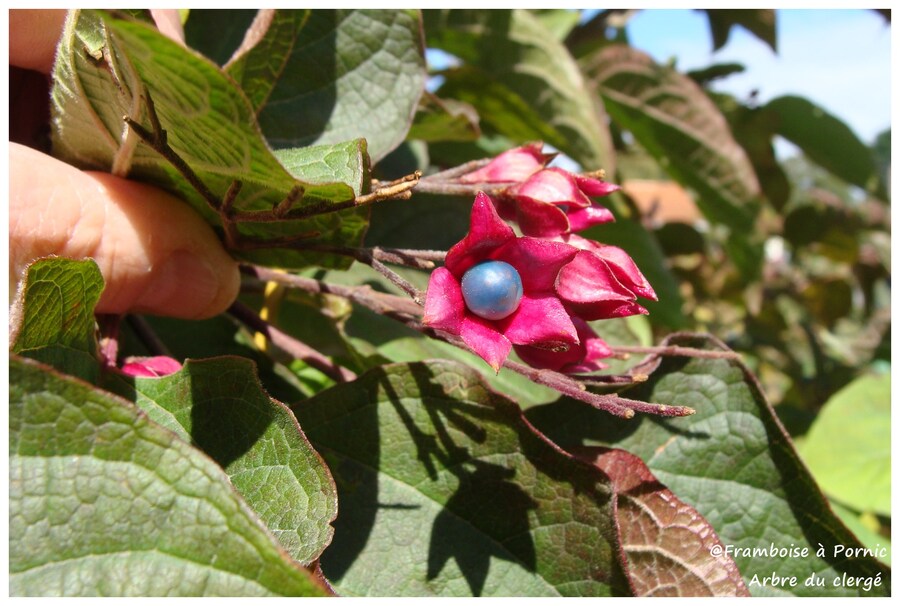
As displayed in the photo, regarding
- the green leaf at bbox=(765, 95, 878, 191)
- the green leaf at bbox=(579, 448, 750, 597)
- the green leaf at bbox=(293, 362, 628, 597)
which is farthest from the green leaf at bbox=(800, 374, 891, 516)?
the green leaf at bbox=(293, 362, 628, 597)

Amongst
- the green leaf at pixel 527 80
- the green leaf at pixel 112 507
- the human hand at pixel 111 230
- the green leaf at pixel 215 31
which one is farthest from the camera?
the green leaf at pixel 527 80

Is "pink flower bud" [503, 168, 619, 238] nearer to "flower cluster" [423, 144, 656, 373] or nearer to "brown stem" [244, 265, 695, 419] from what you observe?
"flower cluster" [423, 144, 656, 373]

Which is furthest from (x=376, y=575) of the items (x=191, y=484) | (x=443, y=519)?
(x=191, y=484)

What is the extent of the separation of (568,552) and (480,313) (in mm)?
222

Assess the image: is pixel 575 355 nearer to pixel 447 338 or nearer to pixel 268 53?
pixel 447 338

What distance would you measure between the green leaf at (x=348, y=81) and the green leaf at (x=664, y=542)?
0.39m

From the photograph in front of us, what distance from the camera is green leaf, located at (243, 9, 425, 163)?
772mm

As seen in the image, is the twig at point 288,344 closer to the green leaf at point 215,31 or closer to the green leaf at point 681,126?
the green leaf at point 215,31

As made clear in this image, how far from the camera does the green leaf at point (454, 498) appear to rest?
623 mm

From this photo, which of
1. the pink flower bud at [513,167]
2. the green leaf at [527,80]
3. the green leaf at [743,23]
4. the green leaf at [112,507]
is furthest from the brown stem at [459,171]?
the green leaf at [743,23]

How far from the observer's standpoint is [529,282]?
1.85 feet

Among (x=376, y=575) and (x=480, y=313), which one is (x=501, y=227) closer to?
(x=480, y=313)

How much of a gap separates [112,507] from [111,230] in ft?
0.80

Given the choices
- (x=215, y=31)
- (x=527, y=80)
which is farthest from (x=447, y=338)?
(x=527, y=80)
